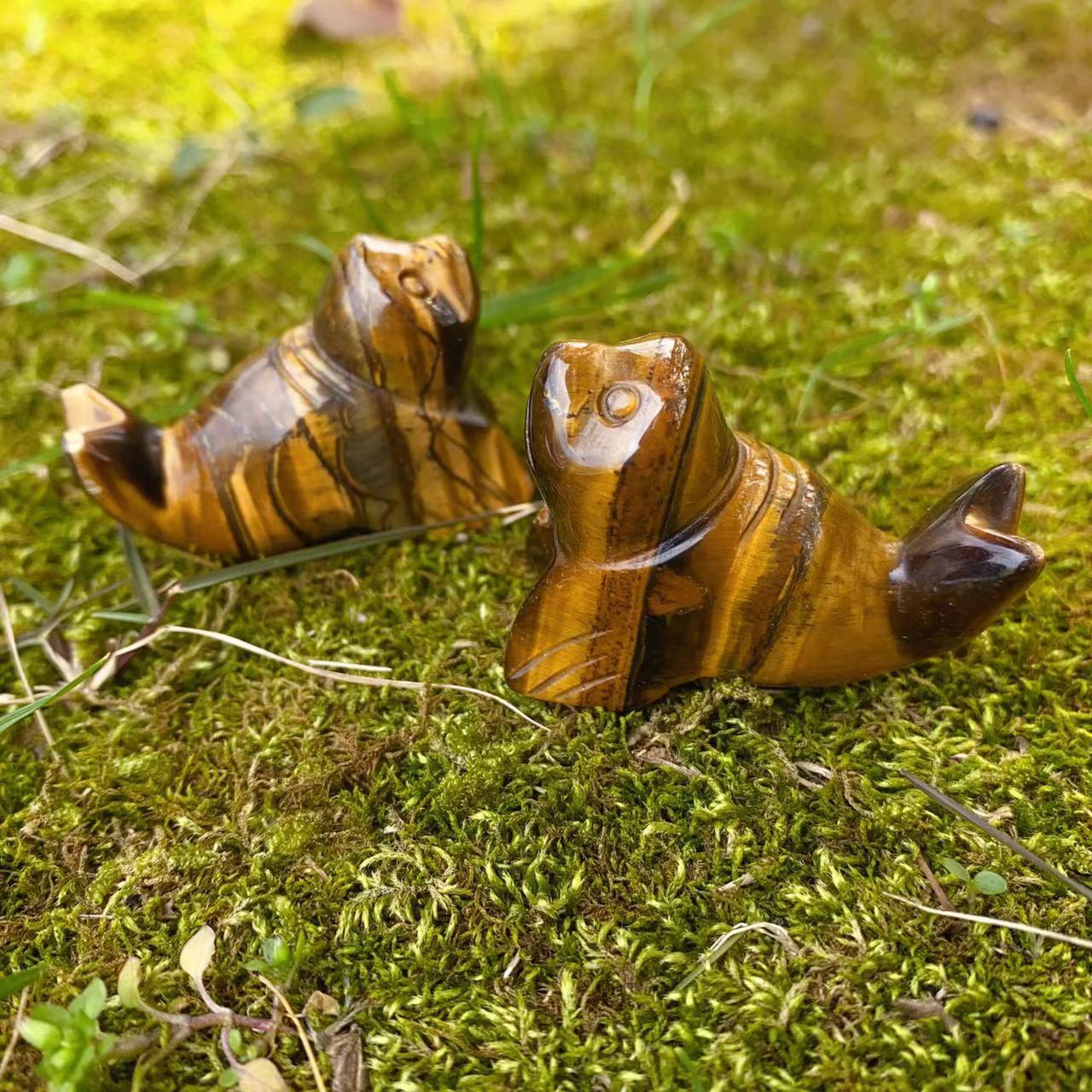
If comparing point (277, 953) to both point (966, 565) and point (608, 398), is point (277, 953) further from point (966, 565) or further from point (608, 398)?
point (966, 565)

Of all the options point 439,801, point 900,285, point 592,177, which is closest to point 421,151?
point 592,177

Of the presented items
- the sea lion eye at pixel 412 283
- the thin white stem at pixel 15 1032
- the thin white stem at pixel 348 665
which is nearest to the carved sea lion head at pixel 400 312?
the sea lion eye at pixel 412 283

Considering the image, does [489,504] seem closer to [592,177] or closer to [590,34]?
[592,177]

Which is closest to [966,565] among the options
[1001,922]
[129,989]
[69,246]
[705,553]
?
[705,553]

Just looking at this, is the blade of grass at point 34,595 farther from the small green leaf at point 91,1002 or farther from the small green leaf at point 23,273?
the small green leaf at point 23,273

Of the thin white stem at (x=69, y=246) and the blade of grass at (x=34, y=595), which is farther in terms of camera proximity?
the thin white stem at (x=69, y=246)

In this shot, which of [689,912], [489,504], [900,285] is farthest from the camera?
[900,285]
